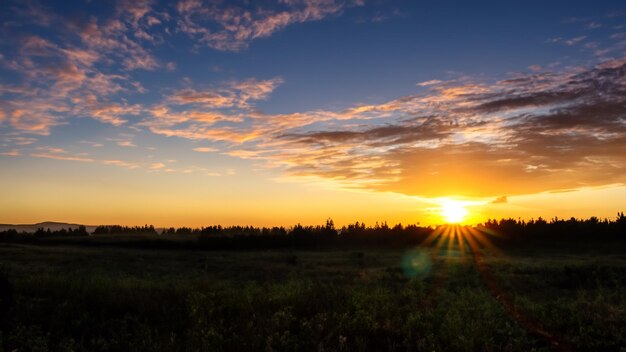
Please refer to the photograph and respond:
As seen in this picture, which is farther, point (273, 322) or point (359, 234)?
point (359, 234)

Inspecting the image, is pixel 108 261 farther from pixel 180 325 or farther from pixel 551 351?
pixel 551 351

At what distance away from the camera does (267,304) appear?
31.7 ft

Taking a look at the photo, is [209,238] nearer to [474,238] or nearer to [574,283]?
[474,238]

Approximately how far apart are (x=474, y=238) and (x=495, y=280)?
59.4m

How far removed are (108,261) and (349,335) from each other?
37.8m

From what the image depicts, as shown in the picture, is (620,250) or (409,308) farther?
(620,250)

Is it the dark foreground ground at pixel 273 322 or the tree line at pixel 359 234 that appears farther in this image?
the tree line at pixel 359 234

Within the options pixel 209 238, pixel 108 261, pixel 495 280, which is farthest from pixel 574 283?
pixel 209 238

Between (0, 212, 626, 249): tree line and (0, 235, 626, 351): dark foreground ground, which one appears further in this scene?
(0, 212, 626, 249): tree line

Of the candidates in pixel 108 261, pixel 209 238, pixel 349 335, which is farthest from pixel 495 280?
pixel 209 238

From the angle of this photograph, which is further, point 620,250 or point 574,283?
point 620,250

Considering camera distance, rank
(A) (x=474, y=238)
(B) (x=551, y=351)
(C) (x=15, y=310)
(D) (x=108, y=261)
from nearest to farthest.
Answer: (B) (x=551, y=351)
(C) (x=15, y=310)
(D) (x=108, y=261)
(A) (x=474, y=238)

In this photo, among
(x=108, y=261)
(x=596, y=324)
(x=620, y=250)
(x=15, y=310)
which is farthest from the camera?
(x=620, y=250)

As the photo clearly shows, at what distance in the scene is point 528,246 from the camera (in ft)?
235
